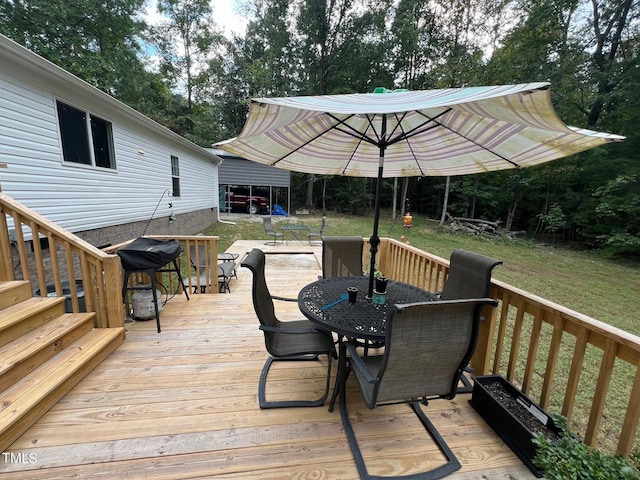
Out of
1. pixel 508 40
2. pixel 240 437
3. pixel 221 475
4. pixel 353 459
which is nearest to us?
pixel 221 475

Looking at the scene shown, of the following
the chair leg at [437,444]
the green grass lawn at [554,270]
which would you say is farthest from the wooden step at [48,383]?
the green grass lawn at [554,270]

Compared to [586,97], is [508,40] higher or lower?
higher

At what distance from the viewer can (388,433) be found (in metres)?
1.79

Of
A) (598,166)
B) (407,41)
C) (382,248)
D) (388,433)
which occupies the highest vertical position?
(407,41)

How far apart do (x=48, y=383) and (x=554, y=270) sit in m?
10.7

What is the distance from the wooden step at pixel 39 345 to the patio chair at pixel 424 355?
7.62 ft

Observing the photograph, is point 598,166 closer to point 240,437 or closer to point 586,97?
point 586,97

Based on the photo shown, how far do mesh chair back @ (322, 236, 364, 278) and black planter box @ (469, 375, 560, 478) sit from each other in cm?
183

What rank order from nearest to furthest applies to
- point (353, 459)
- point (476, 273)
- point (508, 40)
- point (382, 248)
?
point (353, 459) → point (476, 273) → point (382, 248) → point (508, 40)

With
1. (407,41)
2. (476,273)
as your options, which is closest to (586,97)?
(407,41)

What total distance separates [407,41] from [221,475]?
22.3 m

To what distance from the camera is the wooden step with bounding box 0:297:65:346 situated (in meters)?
2.05

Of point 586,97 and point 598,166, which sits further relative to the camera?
point 586,97

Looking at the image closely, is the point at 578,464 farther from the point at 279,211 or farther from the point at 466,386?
the point at 279,211
